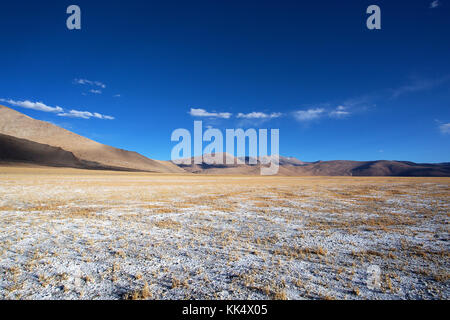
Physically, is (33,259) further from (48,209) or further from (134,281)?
(48,209)

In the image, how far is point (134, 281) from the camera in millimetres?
5539

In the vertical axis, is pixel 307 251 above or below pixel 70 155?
below

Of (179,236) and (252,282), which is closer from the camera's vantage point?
(252,282)
